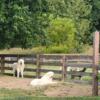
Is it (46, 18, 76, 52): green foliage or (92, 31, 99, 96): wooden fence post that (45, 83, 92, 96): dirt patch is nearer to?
(92, 31, 99, 96): wooden fence post

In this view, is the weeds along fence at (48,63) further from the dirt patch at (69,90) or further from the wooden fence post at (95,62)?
the wooden fence post at (95,62)

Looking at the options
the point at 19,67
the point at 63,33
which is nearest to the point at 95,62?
the point at 19,67

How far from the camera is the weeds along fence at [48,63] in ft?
72.4

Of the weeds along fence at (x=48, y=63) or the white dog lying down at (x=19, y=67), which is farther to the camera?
the white dog lying down at (x=19, y=67)

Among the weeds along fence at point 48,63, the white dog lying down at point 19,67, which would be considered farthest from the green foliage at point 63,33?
the white dog lying down at point 19,67

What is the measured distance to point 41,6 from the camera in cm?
2977

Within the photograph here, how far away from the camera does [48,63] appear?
2517cm

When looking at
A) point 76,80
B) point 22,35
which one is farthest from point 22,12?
point 76,80

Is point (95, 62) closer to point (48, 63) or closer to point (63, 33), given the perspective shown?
point (48, 63)

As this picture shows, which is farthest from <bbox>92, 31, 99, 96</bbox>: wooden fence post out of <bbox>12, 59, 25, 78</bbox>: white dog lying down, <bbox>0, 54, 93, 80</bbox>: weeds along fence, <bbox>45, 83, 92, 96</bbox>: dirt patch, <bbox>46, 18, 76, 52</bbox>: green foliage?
<bbox>46, 18, 76, 52</bbox>: green foliage

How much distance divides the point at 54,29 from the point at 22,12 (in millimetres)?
31329

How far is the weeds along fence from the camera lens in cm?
2206

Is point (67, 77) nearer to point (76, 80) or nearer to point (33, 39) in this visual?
point (76, 80)

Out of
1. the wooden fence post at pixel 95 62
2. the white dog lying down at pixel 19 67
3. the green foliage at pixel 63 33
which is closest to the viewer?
the wooden fence post at pixel 95 62
